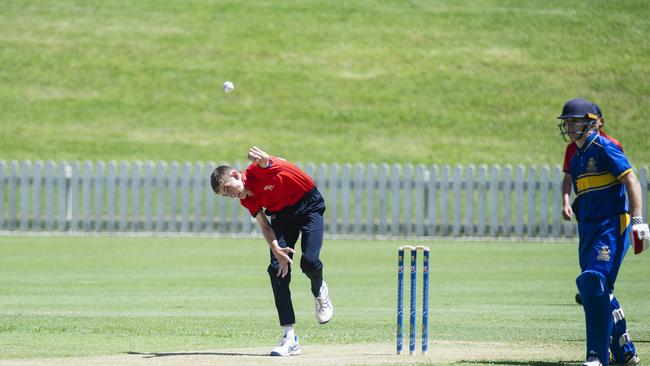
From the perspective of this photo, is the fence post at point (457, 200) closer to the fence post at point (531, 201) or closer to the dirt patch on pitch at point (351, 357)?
the fence post at point (531, 201)

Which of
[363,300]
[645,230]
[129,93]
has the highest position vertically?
[129,93]

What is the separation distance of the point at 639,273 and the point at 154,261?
8.02 meters

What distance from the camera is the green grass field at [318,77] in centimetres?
3756

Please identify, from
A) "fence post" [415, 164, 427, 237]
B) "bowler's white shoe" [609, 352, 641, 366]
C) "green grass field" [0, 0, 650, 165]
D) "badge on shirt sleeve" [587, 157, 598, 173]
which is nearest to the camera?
"badge on shirt sleeve" [587, 157, 598, 173]

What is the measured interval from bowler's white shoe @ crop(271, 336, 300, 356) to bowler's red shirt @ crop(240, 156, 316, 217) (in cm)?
107

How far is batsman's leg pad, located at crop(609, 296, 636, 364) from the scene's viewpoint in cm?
910

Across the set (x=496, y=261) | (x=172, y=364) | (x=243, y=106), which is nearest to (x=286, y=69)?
Result: (x=243, y=106)

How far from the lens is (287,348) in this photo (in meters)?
9.74

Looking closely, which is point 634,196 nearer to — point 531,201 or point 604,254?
point 604,254

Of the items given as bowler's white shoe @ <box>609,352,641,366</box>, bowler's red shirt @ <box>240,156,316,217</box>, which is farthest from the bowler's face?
bowler's white shoe @ <box>609,352,641,366</box>

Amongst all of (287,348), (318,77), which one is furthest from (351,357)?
(318,77)

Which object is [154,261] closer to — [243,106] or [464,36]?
[243,106]

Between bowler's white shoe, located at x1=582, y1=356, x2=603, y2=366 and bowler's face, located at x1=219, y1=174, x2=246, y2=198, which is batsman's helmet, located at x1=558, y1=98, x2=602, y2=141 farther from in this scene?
bowler's face, located at x1=219, y1=174, x2=246, y2=198

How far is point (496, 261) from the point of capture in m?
21.0
